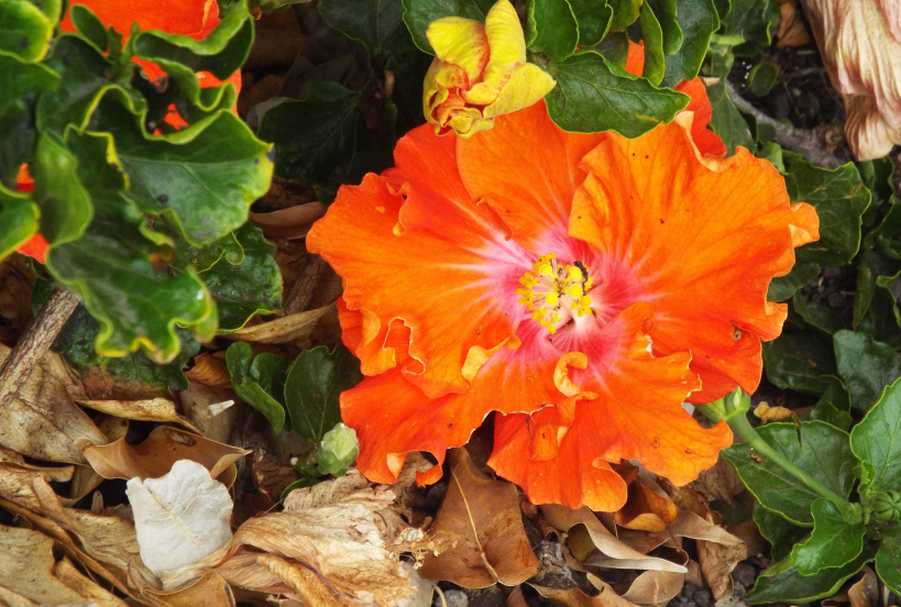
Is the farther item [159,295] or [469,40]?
[469,40]

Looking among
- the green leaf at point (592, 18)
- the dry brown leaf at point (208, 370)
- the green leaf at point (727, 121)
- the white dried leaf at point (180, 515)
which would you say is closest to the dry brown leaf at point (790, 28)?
the green leaf at point (727, 121)

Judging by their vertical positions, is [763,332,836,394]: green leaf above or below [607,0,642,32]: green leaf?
below

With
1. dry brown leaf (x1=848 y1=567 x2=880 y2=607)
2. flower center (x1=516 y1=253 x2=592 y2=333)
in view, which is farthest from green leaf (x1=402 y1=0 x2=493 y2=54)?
dry brown leaf (x1=848 y1=567 x2=880 y2=607)

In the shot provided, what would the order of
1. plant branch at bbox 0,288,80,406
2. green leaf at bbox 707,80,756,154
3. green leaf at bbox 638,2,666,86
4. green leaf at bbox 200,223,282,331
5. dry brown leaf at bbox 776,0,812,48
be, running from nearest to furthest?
green leaf at bbox 638,2,666,86
plant branch at bbox 0,288,80,406
green leaf at bbox 200,223,282,331
green leaf at bbox 707,80,756,154
dry brown leaf at bbox 776,0,812,48

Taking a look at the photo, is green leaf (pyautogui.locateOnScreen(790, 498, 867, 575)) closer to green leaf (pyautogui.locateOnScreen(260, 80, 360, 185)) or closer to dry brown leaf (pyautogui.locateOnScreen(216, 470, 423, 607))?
dry brown leaf (pyautogui.locateOnScreen(216, 470, 423, 607))

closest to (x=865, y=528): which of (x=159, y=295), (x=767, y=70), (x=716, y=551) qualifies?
(x=716, y=551)

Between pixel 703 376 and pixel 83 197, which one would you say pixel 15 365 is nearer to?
pixel 83 197
